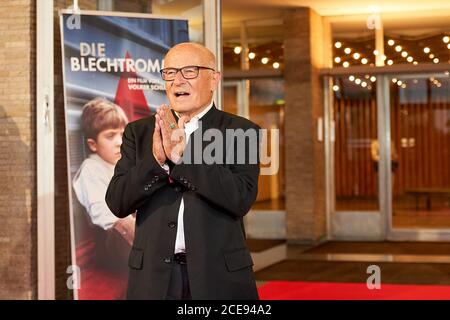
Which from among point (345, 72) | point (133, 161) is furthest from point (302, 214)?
point (133, 161)

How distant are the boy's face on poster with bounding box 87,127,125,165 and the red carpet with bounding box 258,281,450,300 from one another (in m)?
2.20

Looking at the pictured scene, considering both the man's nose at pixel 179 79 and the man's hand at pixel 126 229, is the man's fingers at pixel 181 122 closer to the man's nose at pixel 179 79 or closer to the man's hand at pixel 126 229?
the man's nose at pixel 179 79

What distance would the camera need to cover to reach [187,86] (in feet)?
7.36

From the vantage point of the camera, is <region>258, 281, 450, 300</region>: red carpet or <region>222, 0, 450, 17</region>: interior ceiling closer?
<region>258, 281, 450, 300</region>: red carpet

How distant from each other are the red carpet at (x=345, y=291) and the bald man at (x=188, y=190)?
435 cm

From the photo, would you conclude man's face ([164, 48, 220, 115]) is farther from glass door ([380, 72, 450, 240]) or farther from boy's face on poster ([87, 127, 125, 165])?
glass door ([380, 72, 450, 240])

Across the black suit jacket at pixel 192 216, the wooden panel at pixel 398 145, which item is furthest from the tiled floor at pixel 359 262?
the black suit jacket at pixel 192 216

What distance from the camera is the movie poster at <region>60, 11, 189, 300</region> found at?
495 cm

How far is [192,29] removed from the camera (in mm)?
5312

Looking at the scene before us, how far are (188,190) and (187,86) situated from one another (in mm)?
305

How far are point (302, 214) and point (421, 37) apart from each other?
122 inches

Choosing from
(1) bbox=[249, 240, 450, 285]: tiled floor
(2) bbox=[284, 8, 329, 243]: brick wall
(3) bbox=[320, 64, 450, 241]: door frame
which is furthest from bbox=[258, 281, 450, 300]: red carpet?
(3) bbox=[320, 64, 450, 241]: door frame

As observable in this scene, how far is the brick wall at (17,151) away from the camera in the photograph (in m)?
5.37

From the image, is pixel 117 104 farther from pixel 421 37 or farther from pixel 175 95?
pixel 421 37
